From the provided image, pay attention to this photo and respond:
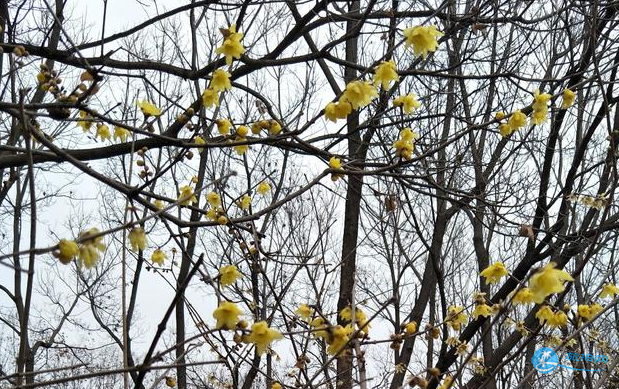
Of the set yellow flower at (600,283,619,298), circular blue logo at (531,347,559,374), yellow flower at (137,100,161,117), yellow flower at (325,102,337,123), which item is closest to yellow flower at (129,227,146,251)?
yellow flower at (325,102,337,123)

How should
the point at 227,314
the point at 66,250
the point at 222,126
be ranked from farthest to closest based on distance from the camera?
1. the point at 222,126
2. the point at 227,314
3. the point at 66,250

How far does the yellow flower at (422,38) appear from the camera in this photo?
2072 millimetres

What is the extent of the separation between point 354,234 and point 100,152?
2895 mm

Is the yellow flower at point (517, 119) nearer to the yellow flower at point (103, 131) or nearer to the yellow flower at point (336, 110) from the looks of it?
the yellow flower at point (336, 110)

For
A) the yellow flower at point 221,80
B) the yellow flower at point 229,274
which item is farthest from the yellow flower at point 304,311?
the yellow flower at point 221,80

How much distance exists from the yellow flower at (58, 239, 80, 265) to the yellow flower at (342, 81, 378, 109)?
3.41ft

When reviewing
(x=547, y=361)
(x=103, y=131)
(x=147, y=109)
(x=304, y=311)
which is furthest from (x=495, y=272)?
(x=103, y=131)

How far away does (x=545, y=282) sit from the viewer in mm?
1383

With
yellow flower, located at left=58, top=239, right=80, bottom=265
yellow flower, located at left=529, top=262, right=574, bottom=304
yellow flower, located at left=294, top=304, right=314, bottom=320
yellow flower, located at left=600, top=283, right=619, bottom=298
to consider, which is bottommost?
yellow flower, located at left=529, top=262, right=574, bottom=304

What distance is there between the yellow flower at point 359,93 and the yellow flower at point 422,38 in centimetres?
27

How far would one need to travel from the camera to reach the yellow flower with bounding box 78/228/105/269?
1224mm

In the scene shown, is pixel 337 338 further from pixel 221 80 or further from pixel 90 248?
pixel 221 80

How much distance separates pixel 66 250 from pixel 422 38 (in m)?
1.44

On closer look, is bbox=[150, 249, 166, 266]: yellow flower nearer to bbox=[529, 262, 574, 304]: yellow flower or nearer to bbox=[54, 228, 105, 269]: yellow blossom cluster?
bbox=[54, 228, 105, 269]: yellow blossom cluster
